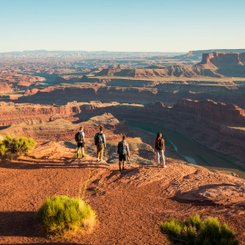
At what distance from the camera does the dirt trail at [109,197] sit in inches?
336

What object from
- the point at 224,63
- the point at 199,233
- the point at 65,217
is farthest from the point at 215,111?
the point at 224,63

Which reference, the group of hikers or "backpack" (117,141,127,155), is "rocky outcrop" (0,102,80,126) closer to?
the group of hikers

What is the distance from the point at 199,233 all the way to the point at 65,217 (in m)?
3.52

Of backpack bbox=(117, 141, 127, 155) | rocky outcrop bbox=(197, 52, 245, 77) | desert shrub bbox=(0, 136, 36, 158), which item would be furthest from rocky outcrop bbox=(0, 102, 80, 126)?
rocky outcrop bbox=(197, 52, 245, 77)

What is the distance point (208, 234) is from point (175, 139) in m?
60.8

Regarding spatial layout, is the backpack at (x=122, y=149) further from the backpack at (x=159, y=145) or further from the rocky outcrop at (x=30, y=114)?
the rocky outcrop at (x=30, y=114)

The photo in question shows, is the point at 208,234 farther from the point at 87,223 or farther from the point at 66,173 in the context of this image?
the point at 66,173

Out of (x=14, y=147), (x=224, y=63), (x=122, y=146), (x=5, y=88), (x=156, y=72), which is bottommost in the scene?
(x=5, y=88)

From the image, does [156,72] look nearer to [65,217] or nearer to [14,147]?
[14,147]

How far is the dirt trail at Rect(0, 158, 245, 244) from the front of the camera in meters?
8.54

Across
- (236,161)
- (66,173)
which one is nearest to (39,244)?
(66,173)

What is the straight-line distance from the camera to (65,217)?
8523 mm

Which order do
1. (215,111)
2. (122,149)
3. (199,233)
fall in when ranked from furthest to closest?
(215,111) → (122,149) → (199,233)

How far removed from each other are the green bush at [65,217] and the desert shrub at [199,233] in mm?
2378
